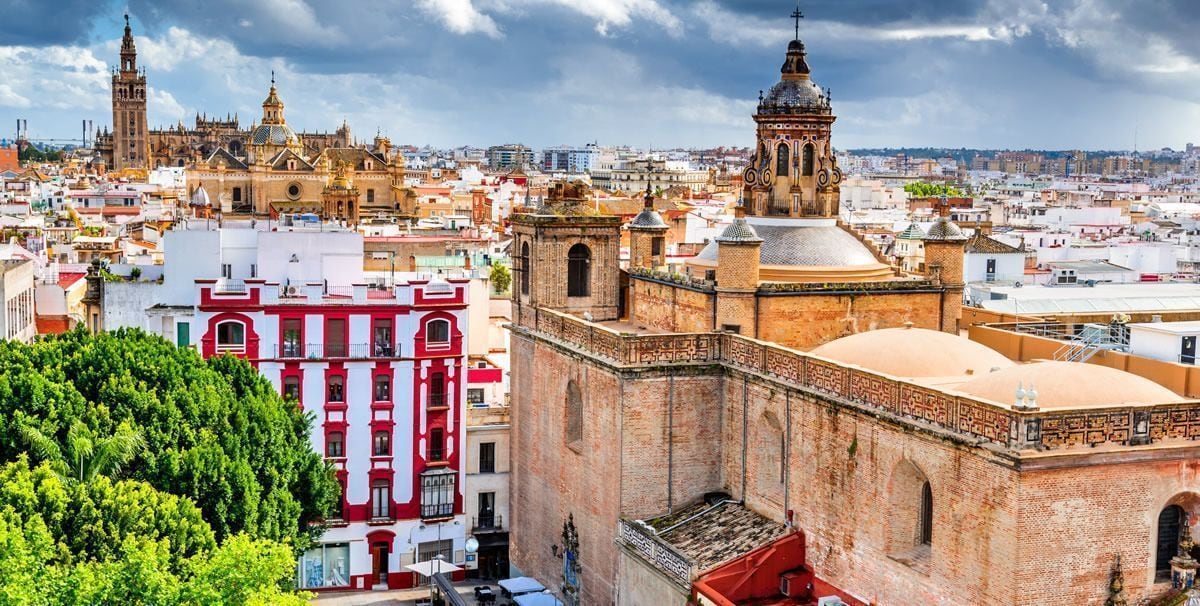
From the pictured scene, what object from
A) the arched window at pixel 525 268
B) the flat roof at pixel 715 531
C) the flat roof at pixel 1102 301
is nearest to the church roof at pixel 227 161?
the arched window at pixel 525 268

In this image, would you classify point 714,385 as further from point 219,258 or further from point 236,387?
point 219,258

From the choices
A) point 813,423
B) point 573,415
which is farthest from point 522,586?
point 813,423

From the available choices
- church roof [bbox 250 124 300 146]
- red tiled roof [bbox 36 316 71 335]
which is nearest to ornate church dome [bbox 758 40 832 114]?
Answer: red tiled roof [bbox 36 316 71 335]

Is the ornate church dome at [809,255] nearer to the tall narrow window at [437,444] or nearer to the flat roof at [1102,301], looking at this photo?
the flat roof at [1102,301]

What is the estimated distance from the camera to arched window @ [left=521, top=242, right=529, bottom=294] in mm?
37406

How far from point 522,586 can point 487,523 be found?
6.04m

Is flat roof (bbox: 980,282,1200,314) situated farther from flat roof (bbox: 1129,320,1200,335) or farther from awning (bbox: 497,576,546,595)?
awning (bbox: 497,576,546,595)

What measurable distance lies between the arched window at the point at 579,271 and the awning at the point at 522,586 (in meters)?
7.51

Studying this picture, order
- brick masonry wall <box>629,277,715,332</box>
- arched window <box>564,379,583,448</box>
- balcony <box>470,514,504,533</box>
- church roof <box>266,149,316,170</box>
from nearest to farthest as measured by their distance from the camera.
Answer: brick masonry wall <box>629,277,715,332</box>
arched window <box>564,379,583,448</box>
balcony <box>470,514,504,533</box>
church roof <box>266,149,316,170</box>

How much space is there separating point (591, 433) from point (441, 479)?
9.88 m

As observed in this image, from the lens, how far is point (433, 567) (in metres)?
39.4

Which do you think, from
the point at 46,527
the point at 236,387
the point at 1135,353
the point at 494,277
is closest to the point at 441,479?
the point at 236,387

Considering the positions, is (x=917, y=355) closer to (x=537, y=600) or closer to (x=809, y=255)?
(x=809, y=255)

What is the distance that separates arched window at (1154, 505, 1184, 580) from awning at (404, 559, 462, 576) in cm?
2083
